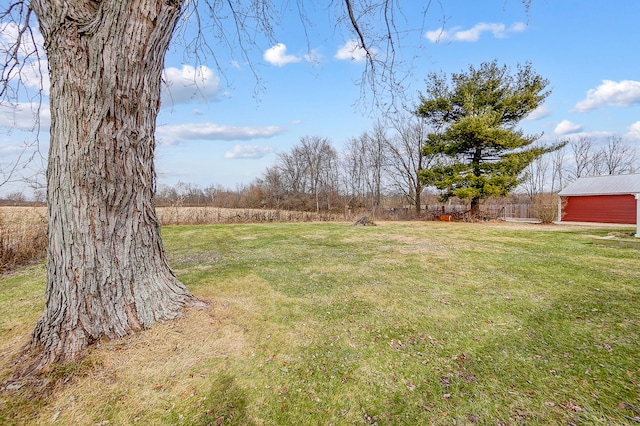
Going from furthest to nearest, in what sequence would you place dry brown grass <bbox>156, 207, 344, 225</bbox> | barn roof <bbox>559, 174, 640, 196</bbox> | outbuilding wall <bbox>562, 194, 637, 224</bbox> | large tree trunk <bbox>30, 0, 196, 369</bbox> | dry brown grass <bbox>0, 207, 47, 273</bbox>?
dry brown grass <bbox>156, 207, 344, 225</bbox> → barn roof <bbox>559, 174, 640, 196</bbox> → outbuilding wall <bbox>562, 194, 637, 224</bbox> → dry brown grass <bbox>0, 207, 47, 273</bbox> → large tree trunk <bbox>30, 0, 196, 369</bbox>

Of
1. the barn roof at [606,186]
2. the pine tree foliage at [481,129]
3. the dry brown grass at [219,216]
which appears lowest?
the dry brown grass at [219,216]

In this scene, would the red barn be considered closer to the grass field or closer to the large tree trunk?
the grass field

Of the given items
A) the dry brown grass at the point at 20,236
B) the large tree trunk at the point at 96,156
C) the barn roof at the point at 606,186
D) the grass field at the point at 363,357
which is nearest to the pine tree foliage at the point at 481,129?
the barn roof at the point at 606,186

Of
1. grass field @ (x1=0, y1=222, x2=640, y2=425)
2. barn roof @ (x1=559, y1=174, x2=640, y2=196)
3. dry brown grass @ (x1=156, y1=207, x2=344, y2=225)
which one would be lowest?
grass field @ (x1=0, y1=222, x2=640, y2=425)

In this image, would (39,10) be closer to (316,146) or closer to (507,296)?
(507,296)

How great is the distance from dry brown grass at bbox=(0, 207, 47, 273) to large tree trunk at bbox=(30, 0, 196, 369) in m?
5.67

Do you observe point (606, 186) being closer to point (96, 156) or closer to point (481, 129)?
point (481, 129)

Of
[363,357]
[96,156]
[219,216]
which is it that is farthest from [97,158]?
[219,216]

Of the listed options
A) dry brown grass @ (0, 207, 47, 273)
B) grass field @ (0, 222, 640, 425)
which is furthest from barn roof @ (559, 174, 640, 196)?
dry brown grass @ (0, 207, 47, 273)

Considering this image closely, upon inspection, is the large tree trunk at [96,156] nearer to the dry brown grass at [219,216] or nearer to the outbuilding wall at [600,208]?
the dry brown grass at [219,216]

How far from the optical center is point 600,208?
1472cm

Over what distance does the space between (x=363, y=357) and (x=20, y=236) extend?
847cm

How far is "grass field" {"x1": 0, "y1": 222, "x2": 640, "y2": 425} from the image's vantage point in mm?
1735

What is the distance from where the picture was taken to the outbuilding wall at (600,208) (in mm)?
13750
